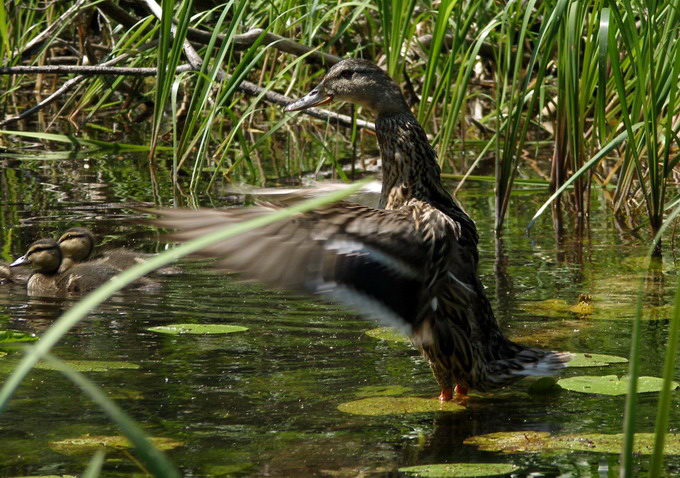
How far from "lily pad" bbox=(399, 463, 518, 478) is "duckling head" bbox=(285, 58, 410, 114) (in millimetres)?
1551

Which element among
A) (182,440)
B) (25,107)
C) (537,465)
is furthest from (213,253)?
(25,107)

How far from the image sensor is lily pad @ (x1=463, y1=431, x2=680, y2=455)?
2822 millimetres

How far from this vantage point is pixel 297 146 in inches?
359

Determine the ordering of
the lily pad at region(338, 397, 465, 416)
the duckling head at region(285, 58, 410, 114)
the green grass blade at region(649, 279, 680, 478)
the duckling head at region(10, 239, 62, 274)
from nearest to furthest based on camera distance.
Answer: the green grass blade at region(649, 279, 680, 478) < the lily pad at region(338, 397, 465, 416) < the duckling head at region(285, 58, 410, 114) < the duckling head at region(10, 239, 62, 274)

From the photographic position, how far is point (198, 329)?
4148 mm

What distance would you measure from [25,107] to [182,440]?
26.5 ft

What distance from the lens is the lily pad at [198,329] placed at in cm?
414

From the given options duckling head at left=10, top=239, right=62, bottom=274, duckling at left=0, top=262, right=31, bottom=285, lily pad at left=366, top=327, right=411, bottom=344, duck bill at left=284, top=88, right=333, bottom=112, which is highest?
duck bill at left=284, top=88, right=333, bottom=112

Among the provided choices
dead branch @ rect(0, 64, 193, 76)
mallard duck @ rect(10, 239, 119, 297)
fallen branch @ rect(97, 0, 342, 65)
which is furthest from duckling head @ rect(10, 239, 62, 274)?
dead branch @ rect(0, 64, 193, 76)

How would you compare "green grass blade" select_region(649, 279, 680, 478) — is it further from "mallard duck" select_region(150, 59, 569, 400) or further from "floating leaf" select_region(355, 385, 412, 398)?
"floating leaf" select_region(355, 385, 412, 398)

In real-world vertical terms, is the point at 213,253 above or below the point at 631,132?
below

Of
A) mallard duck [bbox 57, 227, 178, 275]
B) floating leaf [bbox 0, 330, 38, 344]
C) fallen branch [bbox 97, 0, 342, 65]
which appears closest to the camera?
floating leaf [bbox 0, 330, 38, 344]

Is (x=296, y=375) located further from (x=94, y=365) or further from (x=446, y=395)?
(x=94, y=365)

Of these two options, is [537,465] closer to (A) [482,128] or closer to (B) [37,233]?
(B) [37,233]
